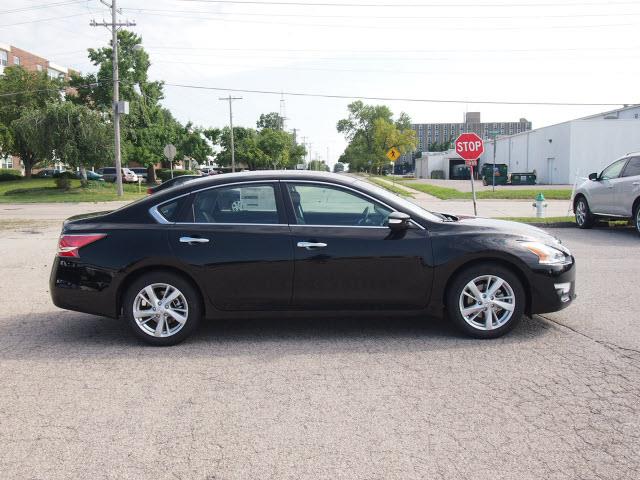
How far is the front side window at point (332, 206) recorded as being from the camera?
5.54 meters

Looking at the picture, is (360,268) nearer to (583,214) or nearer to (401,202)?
(401,202)

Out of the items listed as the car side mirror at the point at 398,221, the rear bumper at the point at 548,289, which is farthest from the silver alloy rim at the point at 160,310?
the rear bumper at the point at 548,289

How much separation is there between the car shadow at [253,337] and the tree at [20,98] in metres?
49.6

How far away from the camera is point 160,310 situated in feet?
17.7

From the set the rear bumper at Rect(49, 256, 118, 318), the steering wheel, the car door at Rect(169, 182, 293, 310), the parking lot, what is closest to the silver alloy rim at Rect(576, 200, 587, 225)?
the parking lot

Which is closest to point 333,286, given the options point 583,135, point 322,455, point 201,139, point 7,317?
point 322,455

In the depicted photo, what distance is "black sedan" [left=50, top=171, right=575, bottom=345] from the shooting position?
17.6ft

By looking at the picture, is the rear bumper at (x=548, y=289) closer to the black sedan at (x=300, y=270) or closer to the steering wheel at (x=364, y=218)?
the black sedan at (x=300, y=270)

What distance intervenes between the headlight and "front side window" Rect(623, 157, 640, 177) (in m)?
9.22

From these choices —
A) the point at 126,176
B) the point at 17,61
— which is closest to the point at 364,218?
the point at 126,176

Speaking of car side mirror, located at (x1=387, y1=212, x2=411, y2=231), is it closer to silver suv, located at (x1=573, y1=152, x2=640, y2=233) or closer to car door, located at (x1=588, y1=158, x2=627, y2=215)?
silver suv, located at (x1=573, y1=152, x2=640, y2=233)

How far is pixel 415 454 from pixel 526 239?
284 cm

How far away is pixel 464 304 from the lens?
5445 mm

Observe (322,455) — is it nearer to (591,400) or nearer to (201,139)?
(591,400)
